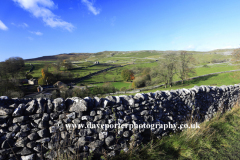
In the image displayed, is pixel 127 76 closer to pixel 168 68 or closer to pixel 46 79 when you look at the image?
pixel 168 68

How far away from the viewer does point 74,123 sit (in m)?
3.30

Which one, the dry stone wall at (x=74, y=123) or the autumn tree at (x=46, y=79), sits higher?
the dry stone wall at (x=74, y=123)

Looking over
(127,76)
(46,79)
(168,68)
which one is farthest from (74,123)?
(127,76)

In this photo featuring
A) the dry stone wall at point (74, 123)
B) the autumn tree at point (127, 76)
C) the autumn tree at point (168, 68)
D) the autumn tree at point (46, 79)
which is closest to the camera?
the dry stone wall at point (74, 123)

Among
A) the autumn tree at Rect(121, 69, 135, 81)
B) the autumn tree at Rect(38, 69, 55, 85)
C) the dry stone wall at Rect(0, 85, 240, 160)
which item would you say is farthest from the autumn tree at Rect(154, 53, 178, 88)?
the autumn tree at Rect(38, 69, 55, 85)

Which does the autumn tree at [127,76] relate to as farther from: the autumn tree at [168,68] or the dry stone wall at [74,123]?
the dry stone wall at [74,123]

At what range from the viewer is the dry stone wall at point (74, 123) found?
2.85 m

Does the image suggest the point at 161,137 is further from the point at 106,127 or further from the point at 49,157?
the point at 49,157

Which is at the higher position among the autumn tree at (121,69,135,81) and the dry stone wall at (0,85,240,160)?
the dry stone wall at (0,85,240,160)

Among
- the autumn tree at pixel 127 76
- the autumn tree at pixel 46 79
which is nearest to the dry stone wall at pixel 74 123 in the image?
the autumn tree at pixel 46 79

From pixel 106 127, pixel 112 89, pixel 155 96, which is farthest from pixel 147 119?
pixel 112 89

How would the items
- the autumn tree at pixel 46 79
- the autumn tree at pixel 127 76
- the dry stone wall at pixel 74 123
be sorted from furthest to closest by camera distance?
the autumn tree at pixel 127 76 → the autumn tree at pixel 46 79 → the dry stone wall at pixel 74 123

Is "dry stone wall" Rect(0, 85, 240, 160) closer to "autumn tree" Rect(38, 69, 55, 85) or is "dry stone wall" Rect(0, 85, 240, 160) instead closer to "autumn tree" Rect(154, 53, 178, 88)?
"autumn tree" Rect(154, 53, 178, 88)

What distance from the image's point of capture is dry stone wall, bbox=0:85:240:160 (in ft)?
9.34
